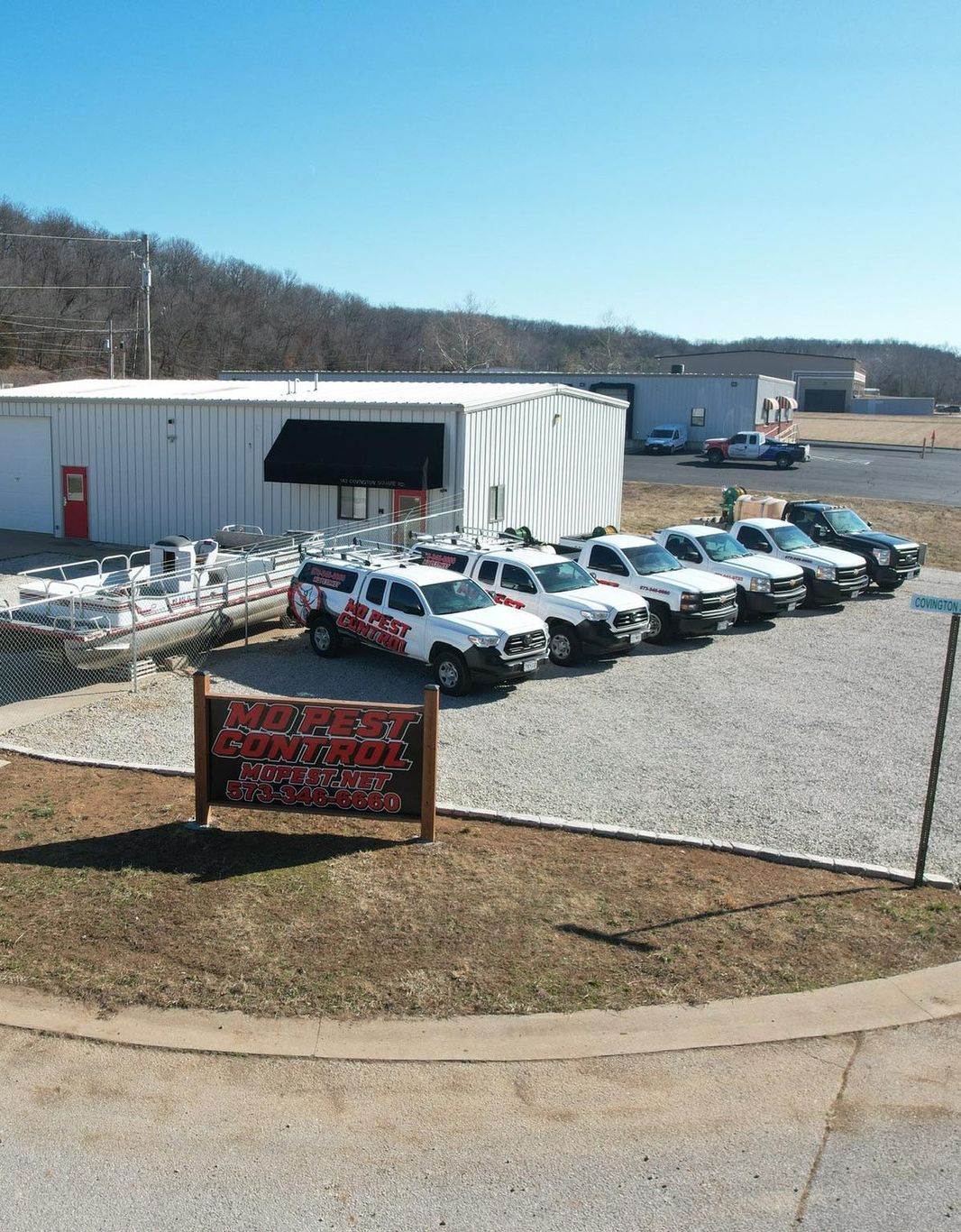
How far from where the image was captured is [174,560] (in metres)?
20.0

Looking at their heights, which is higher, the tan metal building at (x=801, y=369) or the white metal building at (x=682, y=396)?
the tan metal building at (x=801, y=369)

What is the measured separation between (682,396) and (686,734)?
48359 mm

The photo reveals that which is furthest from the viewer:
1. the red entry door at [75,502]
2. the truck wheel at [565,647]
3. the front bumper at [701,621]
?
the red entry door at [75,502]

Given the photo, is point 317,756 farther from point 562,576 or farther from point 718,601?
point 718,601

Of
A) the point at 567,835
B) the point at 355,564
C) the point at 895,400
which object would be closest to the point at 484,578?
the point at 355,564

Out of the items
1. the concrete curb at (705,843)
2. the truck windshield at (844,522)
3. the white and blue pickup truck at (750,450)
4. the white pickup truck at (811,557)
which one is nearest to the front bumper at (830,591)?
the white pickup truck at (811,557)

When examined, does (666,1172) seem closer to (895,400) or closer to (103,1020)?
(103,1020)

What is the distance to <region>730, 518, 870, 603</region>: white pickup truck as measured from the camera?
22.6m

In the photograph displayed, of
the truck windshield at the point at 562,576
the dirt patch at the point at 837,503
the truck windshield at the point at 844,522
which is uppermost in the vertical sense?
the truck windshield at the point at 844,522

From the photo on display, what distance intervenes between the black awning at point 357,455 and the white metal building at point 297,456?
30 mm

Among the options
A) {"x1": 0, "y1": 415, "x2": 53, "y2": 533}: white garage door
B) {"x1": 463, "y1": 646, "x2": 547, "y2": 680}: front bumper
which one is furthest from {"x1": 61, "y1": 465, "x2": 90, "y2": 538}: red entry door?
{"x1": 463, "y1": 646, "x2": 547, "y2": 680}: front bumper

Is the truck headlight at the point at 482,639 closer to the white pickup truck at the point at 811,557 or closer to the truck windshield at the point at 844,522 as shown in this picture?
the white pickup truck at the point at 811,557

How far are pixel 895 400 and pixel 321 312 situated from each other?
65245 millimetres

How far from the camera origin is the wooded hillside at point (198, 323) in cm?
9006
